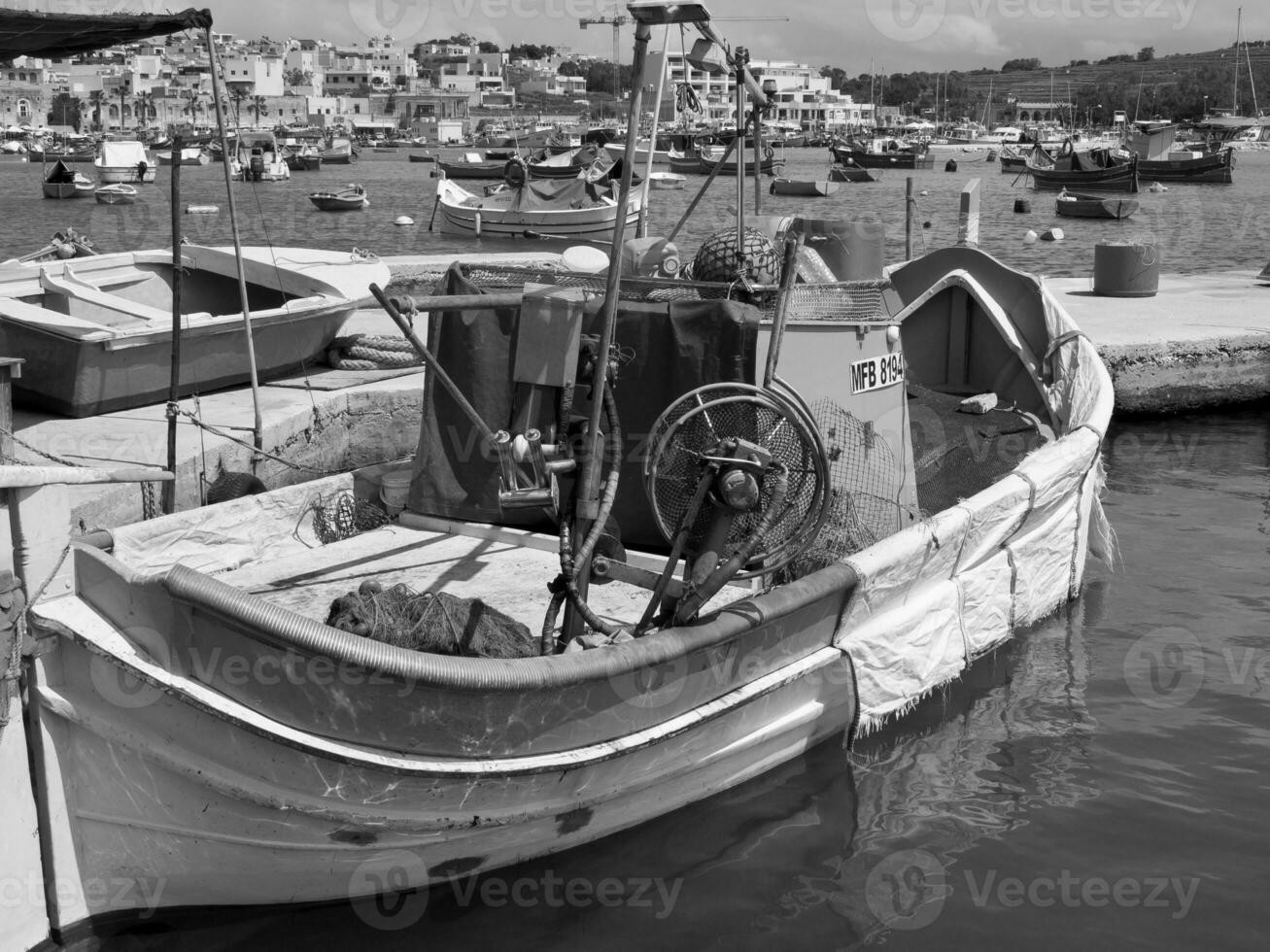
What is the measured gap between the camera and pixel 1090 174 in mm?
61469

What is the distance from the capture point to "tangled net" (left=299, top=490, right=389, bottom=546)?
23.7 ft

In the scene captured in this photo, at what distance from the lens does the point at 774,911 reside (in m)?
5.45

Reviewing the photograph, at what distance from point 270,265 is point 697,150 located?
66.5 m

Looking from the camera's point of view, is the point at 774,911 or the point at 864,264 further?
the point at 864,264

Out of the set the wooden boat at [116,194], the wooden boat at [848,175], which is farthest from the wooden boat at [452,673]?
the wooden boat at [848,175]

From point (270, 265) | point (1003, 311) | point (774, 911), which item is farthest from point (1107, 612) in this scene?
point (270, 265)

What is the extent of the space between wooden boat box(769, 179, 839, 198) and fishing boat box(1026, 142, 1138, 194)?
10.7m

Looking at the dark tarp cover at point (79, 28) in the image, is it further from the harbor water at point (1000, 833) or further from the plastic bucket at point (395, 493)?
the harbor water at point (1000, 833)

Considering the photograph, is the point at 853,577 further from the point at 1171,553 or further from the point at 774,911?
the point at 1171,553

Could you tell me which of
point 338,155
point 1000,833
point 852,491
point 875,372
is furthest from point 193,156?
point 1000,833

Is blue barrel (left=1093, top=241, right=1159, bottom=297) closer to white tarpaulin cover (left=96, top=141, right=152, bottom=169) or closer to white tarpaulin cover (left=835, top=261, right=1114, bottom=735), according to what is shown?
white tarpaulin cover (left=835, top=261, right=1114, bottom=735)

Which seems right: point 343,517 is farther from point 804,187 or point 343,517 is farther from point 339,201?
point 804,187

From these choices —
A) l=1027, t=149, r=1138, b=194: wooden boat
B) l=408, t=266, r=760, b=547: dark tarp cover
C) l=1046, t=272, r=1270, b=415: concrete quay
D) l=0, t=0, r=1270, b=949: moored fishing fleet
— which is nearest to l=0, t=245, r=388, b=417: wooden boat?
l=0, t=0, r=1270, b=949: moored fishing fleet

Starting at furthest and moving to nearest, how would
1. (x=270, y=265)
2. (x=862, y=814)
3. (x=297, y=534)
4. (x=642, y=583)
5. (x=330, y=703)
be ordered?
(x=270, y=265) < (x=297, y=534) < (x=862, y=814) < (x=642, y=583) < (x=330, y=703)
